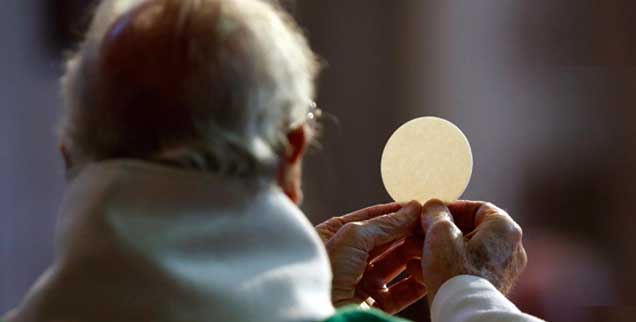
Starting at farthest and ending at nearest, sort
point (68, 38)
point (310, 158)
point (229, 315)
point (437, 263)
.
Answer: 1. point (68, 38)
2. point (310, 158)
3. point (437, 263)
4. point (229, 315)

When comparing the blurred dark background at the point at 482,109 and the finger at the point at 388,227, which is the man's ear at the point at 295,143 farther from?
the blurred dark background at the point at 482,109

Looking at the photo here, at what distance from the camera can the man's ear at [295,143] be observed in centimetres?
66

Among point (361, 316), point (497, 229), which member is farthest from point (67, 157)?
point (497, 229)

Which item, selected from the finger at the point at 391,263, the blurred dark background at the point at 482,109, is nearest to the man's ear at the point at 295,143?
the finger at the point at 391,263

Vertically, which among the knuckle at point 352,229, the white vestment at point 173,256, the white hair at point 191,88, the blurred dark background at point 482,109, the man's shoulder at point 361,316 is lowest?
the blurred dark background at point 482,109

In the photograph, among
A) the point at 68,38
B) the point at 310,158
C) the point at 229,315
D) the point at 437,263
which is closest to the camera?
the point at 229,315

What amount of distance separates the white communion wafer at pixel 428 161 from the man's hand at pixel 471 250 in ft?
0.11

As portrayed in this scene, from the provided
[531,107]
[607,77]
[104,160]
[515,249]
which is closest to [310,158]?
[531,107]

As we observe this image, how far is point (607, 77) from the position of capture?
2.35m

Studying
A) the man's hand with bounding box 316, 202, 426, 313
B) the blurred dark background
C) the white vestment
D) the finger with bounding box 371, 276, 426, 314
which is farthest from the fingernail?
the blurred dark background

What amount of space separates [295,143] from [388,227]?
39cm

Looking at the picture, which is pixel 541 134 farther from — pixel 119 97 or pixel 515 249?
pixel 119 97

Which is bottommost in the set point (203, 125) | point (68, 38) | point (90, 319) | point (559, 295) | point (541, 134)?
point (559, 295)

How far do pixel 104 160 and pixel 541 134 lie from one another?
74.3 inches
